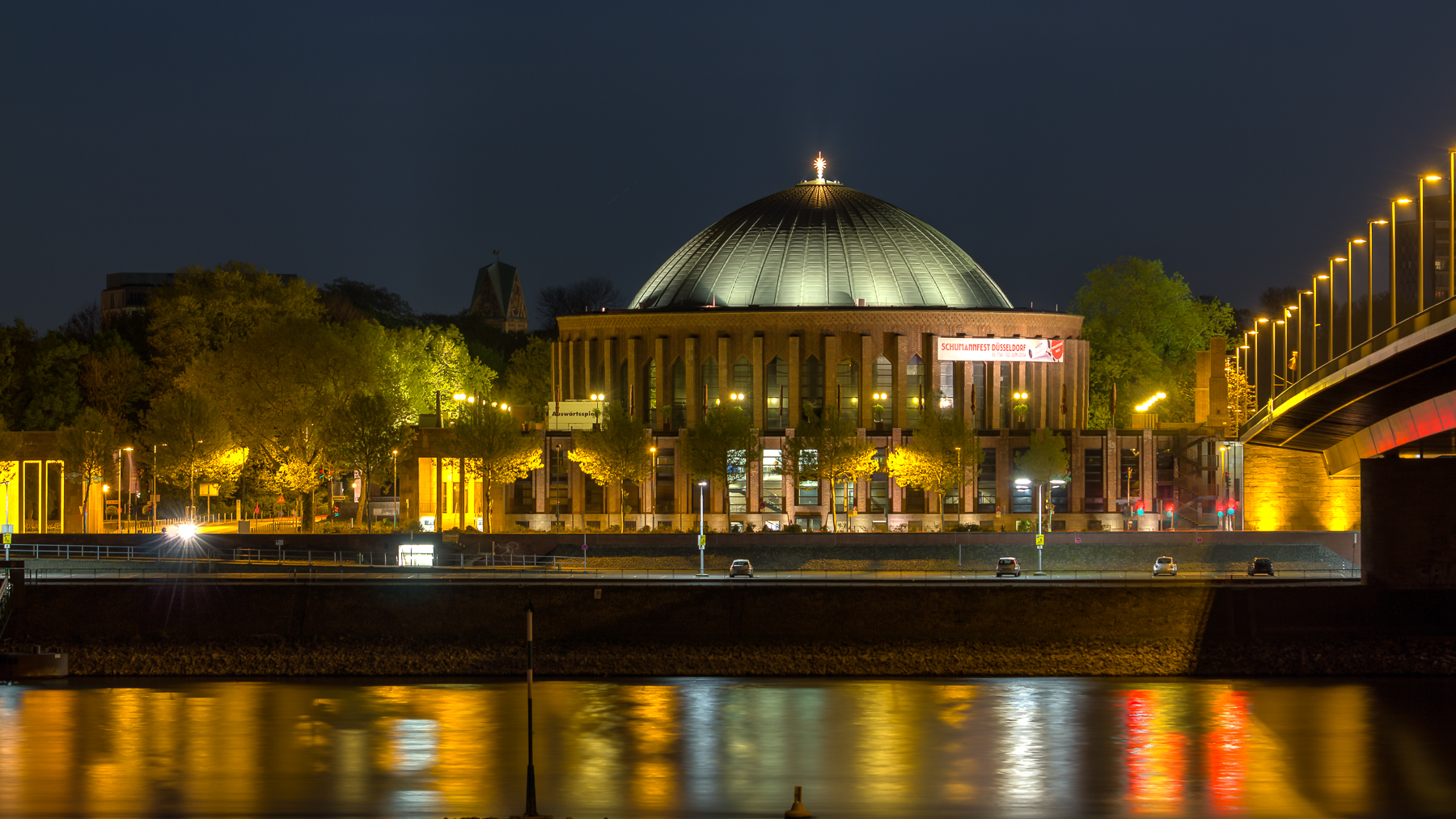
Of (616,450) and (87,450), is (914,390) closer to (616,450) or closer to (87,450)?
(616,450)

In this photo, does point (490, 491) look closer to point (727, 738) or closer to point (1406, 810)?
point (727, 738)

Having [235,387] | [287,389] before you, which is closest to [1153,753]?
[287,389]

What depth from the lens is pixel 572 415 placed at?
100875 millimetres

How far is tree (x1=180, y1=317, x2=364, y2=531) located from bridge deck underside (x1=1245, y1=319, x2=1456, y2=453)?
161 feet

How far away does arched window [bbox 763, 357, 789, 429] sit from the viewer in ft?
356

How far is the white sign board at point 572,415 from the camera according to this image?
101 metres

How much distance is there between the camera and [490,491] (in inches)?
3767

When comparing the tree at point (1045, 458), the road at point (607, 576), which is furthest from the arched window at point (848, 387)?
the road at point (607, 576)

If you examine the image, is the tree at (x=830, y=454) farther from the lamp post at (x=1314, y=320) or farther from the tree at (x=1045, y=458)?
the lamp post at (x=1314, y=320)

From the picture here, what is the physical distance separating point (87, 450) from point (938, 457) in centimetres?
4386

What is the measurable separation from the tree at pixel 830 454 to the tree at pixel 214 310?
36.2 metres

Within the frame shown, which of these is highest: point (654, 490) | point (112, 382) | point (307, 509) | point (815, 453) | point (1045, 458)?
point (112, 382)

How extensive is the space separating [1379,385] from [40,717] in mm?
39126

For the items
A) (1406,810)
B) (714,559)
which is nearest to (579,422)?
(714,559)
